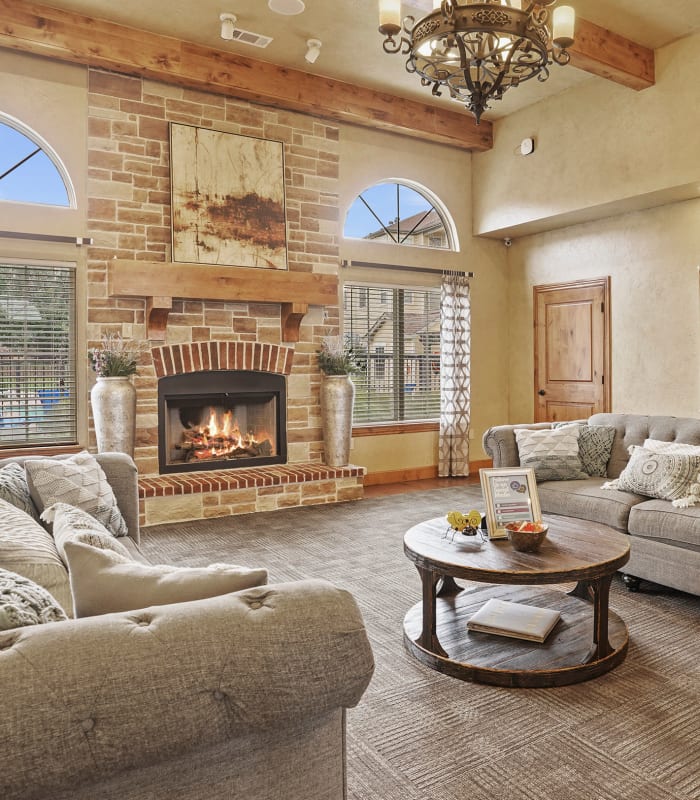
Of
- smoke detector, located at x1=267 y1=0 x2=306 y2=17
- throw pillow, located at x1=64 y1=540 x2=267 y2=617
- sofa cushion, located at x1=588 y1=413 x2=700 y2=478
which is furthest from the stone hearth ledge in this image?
throw pillow, located at x1=64 y1=540 x2=267 y2=617

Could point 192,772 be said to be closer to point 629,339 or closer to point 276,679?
point 276,679

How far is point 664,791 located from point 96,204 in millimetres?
5037

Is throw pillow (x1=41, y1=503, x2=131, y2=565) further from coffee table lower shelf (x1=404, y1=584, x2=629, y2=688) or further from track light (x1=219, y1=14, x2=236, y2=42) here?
track light (x1=219, y1=14, x2=236, y2=42)

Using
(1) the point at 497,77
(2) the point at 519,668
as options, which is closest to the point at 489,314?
(1) the point at 497,77

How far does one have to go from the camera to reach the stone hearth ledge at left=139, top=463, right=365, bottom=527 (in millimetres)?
4988

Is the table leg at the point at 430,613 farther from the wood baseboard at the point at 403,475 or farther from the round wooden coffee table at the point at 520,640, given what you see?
the wood baseboard at the point at 403,475

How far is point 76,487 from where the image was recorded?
2607 millimetres

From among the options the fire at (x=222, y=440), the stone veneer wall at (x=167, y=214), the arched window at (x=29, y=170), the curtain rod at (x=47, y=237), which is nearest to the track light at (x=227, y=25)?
the stone veneer wall at (x=167, y=214)

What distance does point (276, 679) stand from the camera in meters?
1.08

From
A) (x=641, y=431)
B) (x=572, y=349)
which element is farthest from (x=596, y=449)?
(x=572, y=349)

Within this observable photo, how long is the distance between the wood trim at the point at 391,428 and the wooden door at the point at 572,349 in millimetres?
1220

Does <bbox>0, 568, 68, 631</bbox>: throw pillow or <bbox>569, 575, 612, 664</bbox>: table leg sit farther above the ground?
<bbox>0, 568, 68, 631</bbox>: throw pillow

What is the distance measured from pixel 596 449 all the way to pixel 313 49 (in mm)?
3682

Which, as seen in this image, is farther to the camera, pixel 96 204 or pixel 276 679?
pixel 96 204
